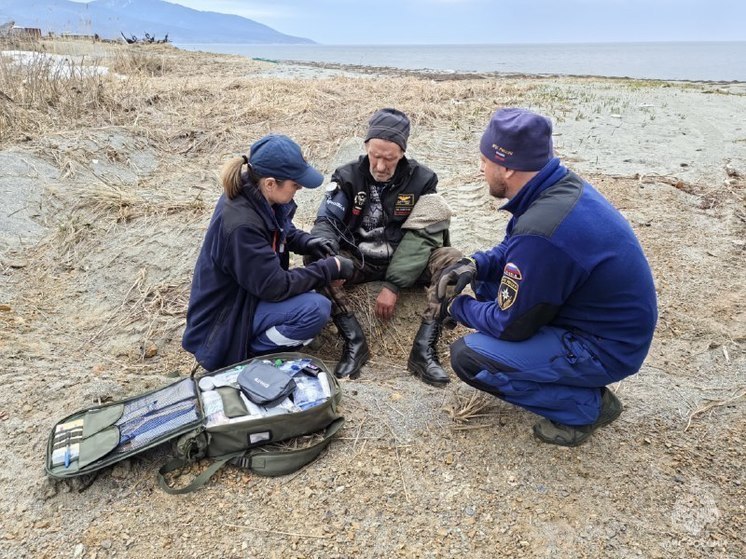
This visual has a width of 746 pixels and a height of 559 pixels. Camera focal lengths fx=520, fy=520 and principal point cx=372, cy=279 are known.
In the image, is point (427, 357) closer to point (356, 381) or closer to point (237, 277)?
point (356, 381)

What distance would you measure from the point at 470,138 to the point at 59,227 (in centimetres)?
539

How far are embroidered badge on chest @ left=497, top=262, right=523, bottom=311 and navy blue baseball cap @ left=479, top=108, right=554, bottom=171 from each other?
0.45 meters

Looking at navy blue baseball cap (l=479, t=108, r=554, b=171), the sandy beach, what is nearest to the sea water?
the sandy beach

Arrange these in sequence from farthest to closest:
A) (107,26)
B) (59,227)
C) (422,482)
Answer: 1. (107,26)
2. (59,227)
3. (422,482)

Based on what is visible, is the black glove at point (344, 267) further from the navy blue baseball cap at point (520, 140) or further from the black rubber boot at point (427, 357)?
the navy blue baseball cap at point (520, 140)

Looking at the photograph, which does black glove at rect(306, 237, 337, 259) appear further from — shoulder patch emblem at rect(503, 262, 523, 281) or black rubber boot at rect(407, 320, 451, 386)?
shoulder patch emblem at rect(503, 262, 523, 281)

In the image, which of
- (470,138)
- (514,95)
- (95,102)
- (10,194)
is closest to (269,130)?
(95,102)

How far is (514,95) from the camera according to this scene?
1143cm

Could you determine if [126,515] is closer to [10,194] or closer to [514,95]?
[10,194]

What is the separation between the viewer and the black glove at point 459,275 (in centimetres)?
261

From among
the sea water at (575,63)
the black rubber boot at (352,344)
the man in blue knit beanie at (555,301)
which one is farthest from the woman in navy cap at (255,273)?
the sea water at (575,63)

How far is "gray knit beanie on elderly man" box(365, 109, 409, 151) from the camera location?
312cm

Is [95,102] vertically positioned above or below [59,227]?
above

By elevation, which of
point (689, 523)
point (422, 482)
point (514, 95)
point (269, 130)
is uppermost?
point (514, 95)
